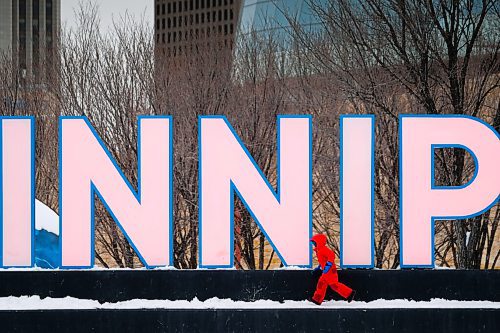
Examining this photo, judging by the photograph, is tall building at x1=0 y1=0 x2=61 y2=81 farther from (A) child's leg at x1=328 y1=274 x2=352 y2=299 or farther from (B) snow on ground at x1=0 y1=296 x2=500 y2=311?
(A) child's leg at x1=328 y1=274 x2=352 y2=299

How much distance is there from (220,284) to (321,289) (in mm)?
1232

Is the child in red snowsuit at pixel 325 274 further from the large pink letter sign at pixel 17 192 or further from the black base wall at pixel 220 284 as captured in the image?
the large pink letter sign at pixel 17 192

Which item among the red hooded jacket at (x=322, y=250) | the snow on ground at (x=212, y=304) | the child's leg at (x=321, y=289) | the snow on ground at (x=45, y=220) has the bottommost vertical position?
the snow on ground at (x=212, y=304)

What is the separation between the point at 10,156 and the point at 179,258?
6.97 metres

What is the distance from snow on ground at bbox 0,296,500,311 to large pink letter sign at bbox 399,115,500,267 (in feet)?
1.89

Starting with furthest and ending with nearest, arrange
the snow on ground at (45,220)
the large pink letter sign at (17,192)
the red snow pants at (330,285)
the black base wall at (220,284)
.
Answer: the snow on ground at (45,220) < the large pink letter sign at (17,192) < the black base wall at (220,284) < the red snow pants at (330,285)

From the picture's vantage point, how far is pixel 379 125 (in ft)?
41.2

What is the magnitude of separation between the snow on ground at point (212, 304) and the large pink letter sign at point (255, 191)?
52 centimetres

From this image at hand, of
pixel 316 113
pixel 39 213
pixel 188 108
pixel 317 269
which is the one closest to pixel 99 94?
pixel 188 108

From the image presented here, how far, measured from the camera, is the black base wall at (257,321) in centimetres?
803

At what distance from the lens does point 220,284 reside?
336 inches

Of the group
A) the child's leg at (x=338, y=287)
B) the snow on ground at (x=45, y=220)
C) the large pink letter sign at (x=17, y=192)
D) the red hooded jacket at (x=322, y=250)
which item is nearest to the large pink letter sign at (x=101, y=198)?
the large pink letter sign at (x=17, y=192)

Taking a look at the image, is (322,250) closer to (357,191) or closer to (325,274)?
(325,274)

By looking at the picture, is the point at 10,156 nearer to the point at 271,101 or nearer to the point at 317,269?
the point at 317,269
